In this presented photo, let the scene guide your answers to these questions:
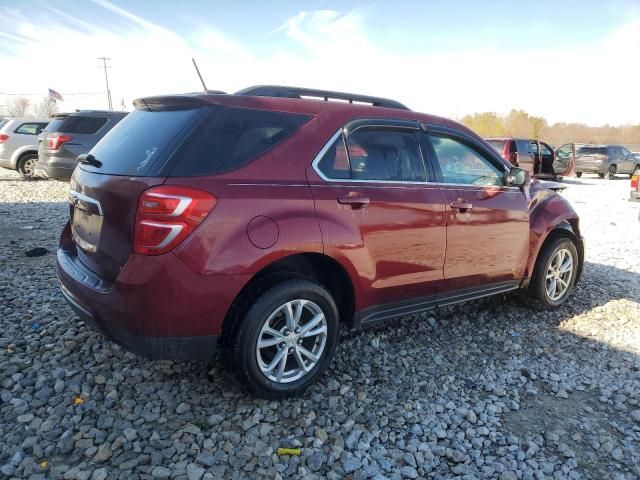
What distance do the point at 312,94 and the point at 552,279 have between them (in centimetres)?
300

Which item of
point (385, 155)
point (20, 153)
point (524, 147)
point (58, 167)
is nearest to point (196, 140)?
point (385, 155)

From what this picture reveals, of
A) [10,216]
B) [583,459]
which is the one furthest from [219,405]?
[10,216]

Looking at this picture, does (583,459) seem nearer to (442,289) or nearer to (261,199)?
(442,289)

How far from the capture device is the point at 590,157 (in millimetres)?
24344

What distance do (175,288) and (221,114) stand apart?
1015 mm

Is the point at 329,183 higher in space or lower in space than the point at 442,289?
higher

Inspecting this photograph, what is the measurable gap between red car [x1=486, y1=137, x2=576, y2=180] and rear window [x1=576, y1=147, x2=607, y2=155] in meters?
5.67

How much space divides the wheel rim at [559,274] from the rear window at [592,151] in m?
23.3

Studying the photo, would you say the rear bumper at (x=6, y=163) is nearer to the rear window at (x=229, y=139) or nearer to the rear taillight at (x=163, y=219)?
the rear window at (x=229, y=139)

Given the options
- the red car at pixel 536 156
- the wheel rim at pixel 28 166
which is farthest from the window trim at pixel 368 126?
the wheel rim at pixel 28 166

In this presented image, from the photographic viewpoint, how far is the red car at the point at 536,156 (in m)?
15.4

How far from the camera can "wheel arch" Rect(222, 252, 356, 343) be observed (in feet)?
8.96

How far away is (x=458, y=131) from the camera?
12.7ft

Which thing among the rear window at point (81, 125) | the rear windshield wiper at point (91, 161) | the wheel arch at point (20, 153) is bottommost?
the rear windshield wiper at point (91, 161)
